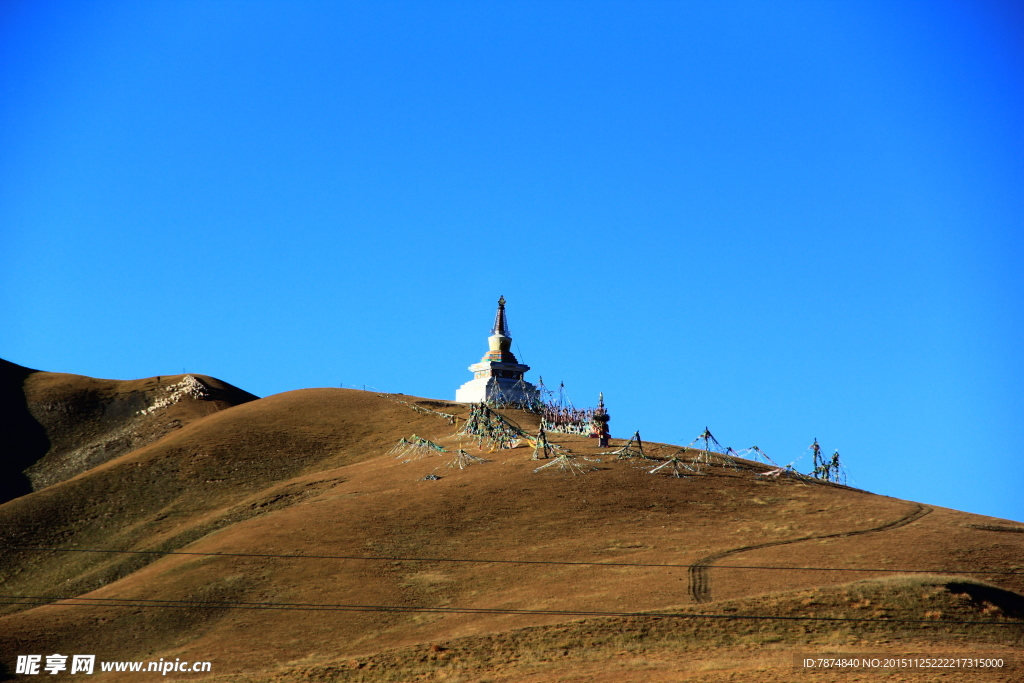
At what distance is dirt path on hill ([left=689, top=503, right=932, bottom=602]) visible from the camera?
45.2 m

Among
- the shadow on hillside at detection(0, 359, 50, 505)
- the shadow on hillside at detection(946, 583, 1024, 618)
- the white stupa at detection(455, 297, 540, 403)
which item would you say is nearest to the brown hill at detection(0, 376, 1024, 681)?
the shadow on hillside at detection(946, 583, 1024, 618)

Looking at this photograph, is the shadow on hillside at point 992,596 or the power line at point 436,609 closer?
the power line at point 436,609

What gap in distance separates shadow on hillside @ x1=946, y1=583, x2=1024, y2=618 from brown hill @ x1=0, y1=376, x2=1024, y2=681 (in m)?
0.10

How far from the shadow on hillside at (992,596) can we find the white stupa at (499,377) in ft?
177

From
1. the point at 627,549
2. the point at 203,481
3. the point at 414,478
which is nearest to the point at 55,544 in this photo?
the point at 203,481

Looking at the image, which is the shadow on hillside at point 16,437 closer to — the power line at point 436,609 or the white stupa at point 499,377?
the power line at point 436,609

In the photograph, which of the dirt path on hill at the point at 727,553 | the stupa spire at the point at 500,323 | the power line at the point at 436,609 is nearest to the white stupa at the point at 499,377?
the stupa spire at the point at 500,323

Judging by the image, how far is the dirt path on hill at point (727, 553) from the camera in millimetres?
45156

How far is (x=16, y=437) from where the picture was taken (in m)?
91.8

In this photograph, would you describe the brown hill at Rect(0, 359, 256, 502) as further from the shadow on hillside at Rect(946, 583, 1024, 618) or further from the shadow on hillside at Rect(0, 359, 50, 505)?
the shadow on hillside at Rect(946, 583, 1024, 618)

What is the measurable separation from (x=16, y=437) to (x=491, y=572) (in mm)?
60873

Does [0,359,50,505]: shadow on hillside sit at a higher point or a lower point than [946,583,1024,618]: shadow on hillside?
higher

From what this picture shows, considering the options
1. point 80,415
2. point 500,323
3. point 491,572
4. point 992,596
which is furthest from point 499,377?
point 992,596

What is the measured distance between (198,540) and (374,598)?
15462 millimetres
